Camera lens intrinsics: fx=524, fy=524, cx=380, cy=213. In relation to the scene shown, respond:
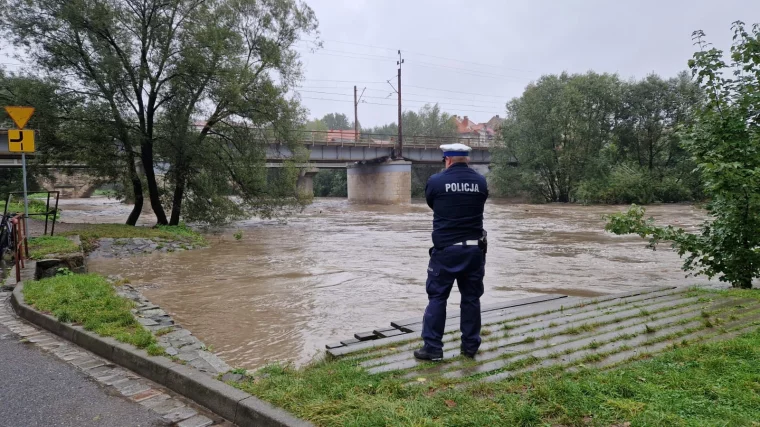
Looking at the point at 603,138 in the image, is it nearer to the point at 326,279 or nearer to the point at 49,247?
the point at 326,279

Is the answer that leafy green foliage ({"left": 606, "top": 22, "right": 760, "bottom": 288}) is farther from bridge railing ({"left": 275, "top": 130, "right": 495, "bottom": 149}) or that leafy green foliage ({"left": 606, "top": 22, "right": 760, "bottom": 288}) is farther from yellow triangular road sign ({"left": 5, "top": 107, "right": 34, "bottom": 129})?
bridge railing ({"left": 275, "top": 130, "right": 495, "bottom": 149})

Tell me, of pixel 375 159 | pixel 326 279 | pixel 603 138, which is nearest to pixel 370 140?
pixel 375 159

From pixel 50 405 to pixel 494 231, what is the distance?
20648 mm

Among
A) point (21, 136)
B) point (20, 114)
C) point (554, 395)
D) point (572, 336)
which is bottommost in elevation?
point (572, 336)

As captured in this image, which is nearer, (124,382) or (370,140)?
(124,382)

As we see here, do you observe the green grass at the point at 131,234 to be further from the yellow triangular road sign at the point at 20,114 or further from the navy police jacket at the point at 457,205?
the navy police jacket at the point at 457,205

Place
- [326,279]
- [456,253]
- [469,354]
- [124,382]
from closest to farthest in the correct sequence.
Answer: [456,253] < [469,354] < [124,382] < [326,279]

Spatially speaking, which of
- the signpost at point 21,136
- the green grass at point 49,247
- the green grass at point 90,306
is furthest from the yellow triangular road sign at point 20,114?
the green grass at point 90,306

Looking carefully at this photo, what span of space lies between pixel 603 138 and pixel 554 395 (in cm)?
4594

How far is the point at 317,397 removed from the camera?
12.0ft

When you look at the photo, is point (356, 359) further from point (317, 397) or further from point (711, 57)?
point (711, 57)

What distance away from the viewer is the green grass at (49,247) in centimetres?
1092

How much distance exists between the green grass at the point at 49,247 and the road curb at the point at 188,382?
17.2ft

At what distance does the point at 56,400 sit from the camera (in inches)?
169
